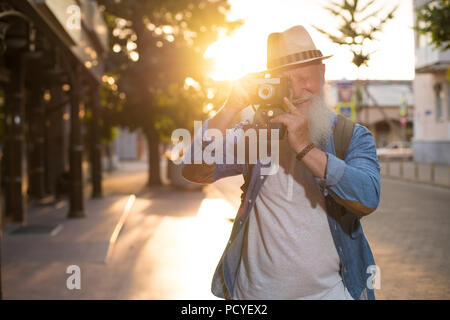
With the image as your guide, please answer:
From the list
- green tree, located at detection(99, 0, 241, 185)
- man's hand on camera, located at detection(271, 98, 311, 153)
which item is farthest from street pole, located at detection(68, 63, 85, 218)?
man's hand on camera, located at detection(271, 98, 311, 153)

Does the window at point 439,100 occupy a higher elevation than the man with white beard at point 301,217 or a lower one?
higher

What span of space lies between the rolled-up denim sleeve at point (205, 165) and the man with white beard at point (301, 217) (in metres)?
0.06

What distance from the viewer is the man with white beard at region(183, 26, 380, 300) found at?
2.13m

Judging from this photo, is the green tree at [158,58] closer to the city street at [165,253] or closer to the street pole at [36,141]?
the street pole at [36,141]

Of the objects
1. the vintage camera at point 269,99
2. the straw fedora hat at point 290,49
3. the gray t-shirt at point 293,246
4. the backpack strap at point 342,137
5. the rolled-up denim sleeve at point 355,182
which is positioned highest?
the straw fedora hat at point 290,49

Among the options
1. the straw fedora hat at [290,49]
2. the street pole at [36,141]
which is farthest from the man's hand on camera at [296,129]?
the street pole at [36,141]

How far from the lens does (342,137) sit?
2.14 metres

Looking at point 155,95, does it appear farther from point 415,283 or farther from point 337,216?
point 337,216

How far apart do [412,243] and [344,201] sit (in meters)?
7.33

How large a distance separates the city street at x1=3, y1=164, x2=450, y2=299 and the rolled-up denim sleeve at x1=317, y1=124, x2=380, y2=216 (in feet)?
3.03

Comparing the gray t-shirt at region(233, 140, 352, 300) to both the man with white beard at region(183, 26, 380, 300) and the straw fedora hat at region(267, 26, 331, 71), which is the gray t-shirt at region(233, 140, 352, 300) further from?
the straw fedora hat at region(267, 26, 331, 71)

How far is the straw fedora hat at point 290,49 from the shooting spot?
2213 mm
